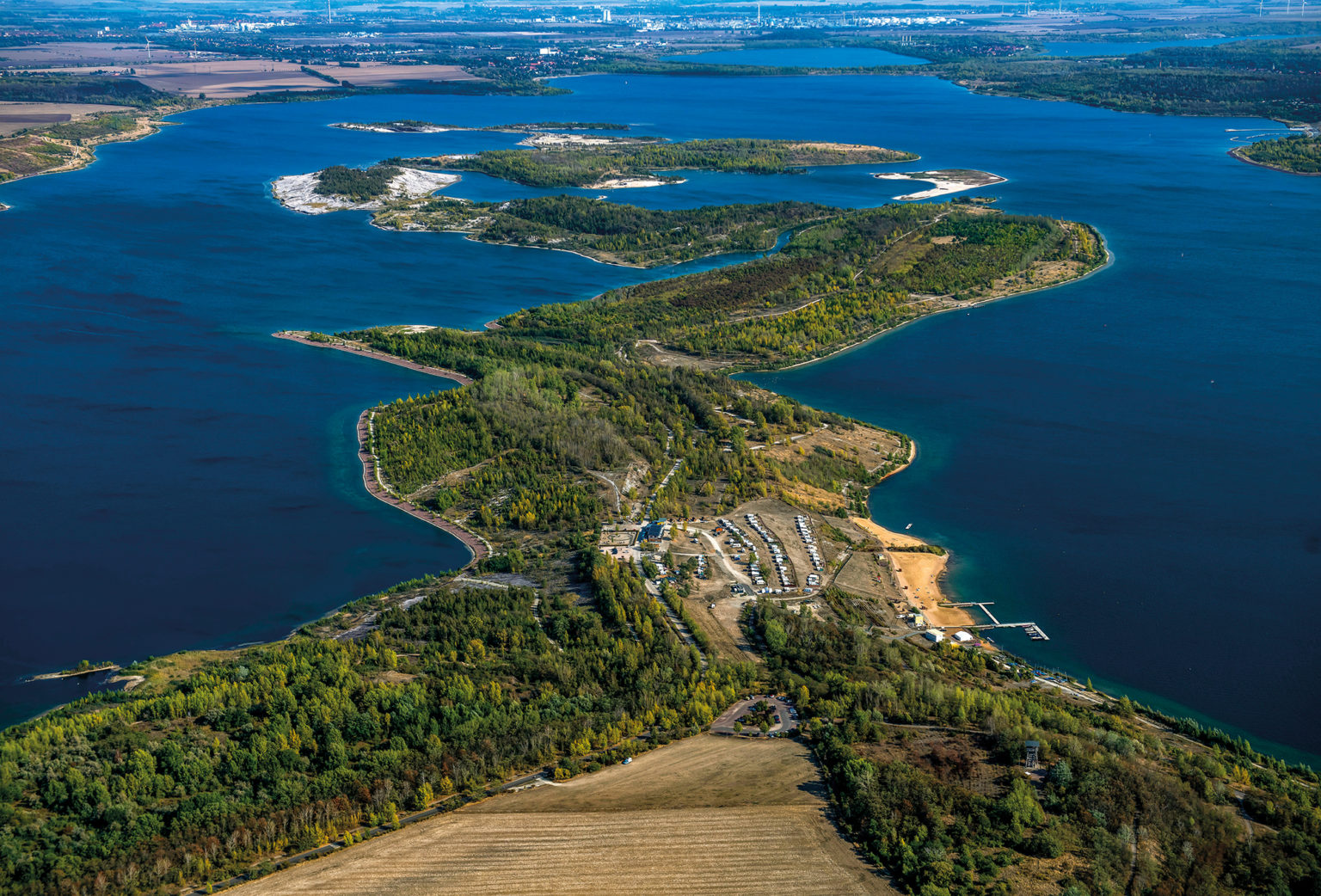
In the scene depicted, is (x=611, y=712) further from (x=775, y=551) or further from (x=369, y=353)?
(x=369, y=353)

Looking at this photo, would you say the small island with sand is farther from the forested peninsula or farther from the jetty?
the jetty

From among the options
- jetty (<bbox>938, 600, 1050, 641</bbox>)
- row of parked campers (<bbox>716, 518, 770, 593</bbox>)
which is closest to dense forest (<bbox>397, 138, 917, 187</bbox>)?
row of parked campers (<bbox>716, 518, 770, 593</bbox>)

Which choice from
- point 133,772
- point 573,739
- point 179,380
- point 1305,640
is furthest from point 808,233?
point 133,772

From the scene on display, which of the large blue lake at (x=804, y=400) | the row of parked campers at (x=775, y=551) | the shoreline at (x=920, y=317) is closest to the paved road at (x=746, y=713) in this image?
the row of parked campers at (x=775, y=551)

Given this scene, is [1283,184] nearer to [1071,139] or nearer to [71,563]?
[1071,139]

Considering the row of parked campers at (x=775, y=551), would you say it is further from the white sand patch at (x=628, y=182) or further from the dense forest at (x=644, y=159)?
the dense forest at (x=644, y=159)

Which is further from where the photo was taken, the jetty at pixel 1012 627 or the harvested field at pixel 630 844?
the jetty at pixel 1012 627
